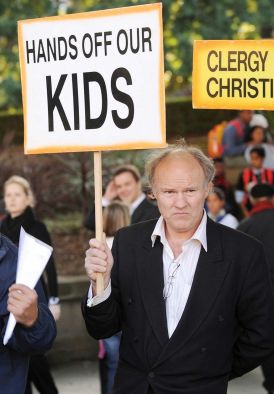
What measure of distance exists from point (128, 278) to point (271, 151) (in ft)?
21.2

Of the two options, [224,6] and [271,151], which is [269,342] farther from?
[224,6]

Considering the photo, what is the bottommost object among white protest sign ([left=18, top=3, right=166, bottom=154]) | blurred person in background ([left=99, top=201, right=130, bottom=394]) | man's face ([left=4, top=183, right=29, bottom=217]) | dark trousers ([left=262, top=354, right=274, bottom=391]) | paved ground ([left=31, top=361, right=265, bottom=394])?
paved ground ([left=31, top=361, right=265, bottom=394])

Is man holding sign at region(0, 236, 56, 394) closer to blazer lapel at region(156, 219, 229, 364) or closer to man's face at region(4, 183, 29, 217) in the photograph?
blazer lapel at region(156, 219, 229, 364)

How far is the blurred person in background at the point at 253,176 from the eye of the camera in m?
9.30

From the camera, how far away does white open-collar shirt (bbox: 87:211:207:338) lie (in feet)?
11.5

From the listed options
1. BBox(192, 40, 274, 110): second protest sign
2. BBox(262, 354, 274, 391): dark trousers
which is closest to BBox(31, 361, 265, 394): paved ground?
BBox(262, 354, 274, 391): dark trousers

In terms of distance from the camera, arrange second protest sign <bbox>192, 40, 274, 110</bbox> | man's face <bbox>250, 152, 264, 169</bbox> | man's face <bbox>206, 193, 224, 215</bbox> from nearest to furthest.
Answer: second protest sign <bbox>192, 40, 274, 110</bbox> → man's face <bbox>206, 193, 224, 215</bbox> → man's face <bbox>250, 152, 264, 169</bbox>

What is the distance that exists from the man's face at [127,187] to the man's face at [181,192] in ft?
12.4

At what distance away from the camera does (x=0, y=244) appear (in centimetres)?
334

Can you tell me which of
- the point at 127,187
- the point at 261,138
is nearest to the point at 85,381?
the point at 127,187

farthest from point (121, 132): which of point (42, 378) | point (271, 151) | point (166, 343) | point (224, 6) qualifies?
point (224, 6)

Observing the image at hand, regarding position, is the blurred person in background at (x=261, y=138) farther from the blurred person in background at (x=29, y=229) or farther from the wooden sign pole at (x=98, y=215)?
the wooden sign pole at (x=98, y=215)

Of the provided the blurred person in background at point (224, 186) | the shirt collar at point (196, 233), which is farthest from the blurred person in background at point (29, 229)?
the blurred person in background at point (224, 186)

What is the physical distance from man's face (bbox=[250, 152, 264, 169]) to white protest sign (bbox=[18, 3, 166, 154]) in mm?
5862
